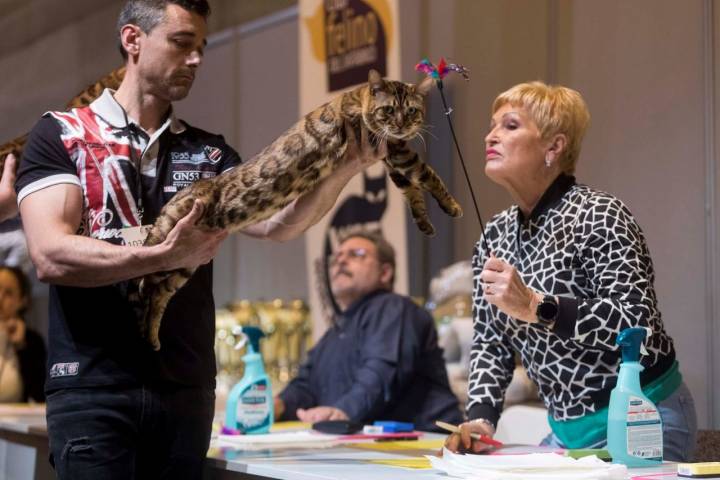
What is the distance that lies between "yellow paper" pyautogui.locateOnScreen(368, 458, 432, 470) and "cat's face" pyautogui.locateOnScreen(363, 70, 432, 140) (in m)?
0.68

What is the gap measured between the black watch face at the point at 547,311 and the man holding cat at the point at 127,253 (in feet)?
1.55

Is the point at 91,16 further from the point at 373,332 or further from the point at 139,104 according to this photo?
the point at 139,104

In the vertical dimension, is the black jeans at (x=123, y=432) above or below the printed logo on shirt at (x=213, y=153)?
below

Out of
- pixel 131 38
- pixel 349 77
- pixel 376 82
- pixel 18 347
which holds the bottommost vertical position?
pixel 18 347

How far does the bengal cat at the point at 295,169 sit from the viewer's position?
1989mm

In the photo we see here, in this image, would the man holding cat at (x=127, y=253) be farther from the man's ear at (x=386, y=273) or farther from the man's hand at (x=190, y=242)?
the man's ear at (x=386, y=273)

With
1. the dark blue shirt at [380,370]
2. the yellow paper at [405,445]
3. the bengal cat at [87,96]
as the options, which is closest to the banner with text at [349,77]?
the dark blue shirt at [380,370]

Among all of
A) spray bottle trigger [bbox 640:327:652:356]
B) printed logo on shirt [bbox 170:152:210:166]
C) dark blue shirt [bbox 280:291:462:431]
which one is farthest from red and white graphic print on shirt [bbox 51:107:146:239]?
dark blue shirt [bbox 280:291:462:431]

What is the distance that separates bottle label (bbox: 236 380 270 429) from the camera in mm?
2766

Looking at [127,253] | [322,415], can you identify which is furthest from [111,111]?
[322,415]

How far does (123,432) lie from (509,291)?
840 mm

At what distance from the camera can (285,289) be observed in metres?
6.12

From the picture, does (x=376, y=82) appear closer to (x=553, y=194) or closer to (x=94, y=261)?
(x=553, y=194)

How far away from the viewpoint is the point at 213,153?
7.16 feet
